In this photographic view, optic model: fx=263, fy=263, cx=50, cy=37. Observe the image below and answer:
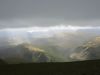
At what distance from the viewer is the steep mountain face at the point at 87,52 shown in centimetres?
198

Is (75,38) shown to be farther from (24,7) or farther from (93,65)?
(24,7)

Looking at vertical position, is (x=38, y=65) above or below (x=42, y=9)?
below

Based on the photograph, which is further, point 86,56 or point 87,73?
point 86,56

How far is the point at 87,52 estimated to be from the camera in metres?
1.98

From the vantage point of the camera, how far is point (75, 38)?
6.59ft

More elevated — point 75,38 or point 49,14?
point 49,14

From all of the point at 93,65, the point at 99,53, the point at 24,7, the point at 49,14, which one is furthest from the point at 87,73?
the point at 24,7

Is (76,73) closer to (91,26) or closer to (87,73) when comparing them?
(87,73)

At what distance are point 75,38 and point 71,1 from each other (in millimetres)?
288

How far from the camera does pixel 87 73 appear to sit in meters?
1.86

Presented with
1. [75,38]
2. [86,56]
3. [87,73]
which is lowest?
[87,73]

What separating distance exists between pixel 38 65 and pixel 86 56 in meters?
0.37

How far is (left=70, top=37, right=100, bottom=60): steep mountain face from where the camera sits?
6.49 feet

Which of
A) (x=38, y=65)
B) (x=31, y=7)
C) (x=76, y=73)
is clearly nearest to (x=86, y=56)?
(x=76, y=73)
